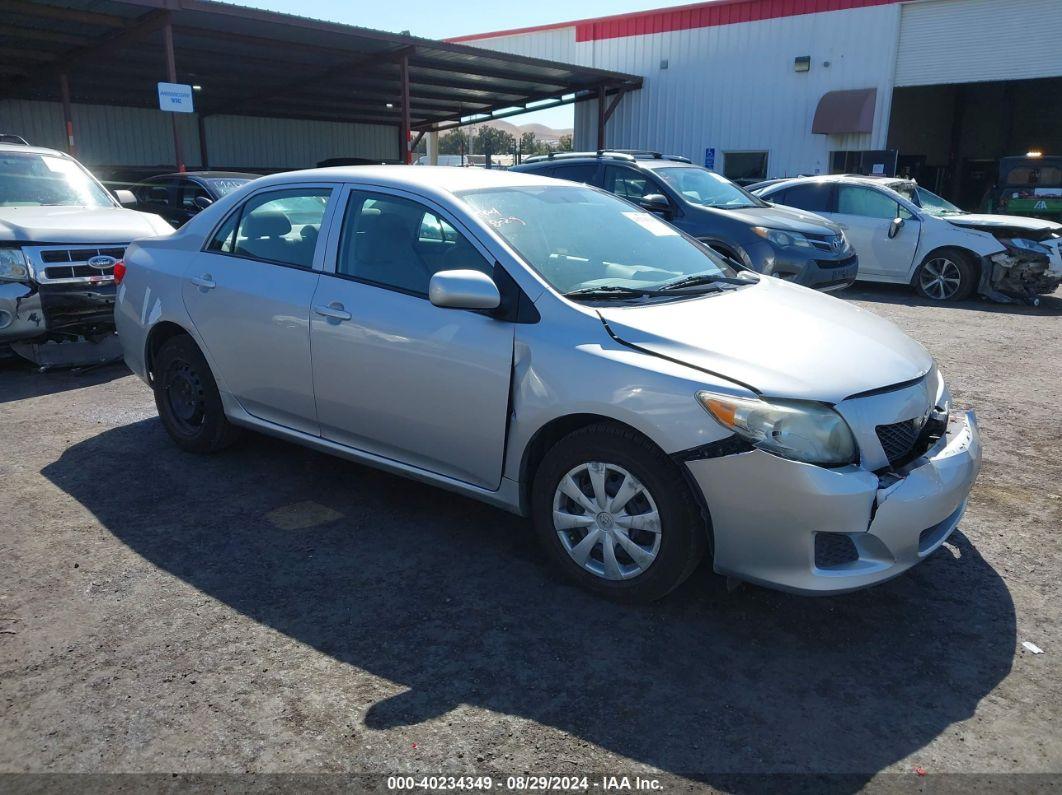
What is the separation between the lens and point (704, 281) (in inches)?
158

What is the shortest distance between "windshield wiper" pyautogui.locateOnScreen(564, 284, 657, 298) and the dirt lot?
121 centimetres

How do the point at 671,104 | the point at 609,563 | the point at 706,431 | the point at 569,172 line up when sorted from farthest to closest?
the point at 671,104
the point at 569,172
the point at 609,563
the point at 706,431

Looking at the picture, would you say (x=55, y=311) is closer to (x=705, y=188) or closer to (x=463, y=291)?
(x=463, y=291)

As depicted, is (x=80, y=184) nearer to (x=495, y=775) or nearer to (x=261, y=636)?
(x=261, y=636)

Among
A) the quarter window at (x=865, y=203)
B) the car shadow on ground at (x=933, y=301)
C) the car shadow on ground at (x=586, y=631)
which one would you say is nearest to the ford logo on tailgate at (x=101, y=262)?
the car shadow on ground at (x=586, y=631)

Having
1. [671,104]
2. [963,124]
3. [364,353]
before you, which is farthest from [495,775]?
[963,124]

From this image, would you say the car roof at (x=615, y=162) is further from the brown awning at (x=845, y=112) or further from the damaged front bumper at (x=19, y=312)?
the brown awning at (x=845, y=112)

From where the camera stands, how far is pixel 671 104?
24.0 m

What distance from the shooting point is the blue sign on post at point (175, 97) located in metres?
12.6

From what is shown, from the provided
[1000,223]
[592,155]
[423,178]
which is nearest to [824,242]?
[592,155]

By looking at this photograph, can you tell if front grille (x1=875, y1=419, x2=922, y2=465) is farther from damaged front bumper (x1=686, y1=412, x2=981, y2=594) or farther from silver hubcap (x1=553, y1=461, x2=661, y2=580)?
silver hubcap (x1=553, y1=461, x2=661, y2=580)

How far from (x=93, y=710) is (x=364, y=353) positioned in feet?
5.92

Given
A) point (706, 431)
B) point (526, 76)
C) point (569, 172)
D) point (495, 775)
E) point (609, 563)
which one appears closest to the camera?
point (495, 775)

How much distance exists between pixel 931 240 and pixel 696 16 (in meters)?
14.7
